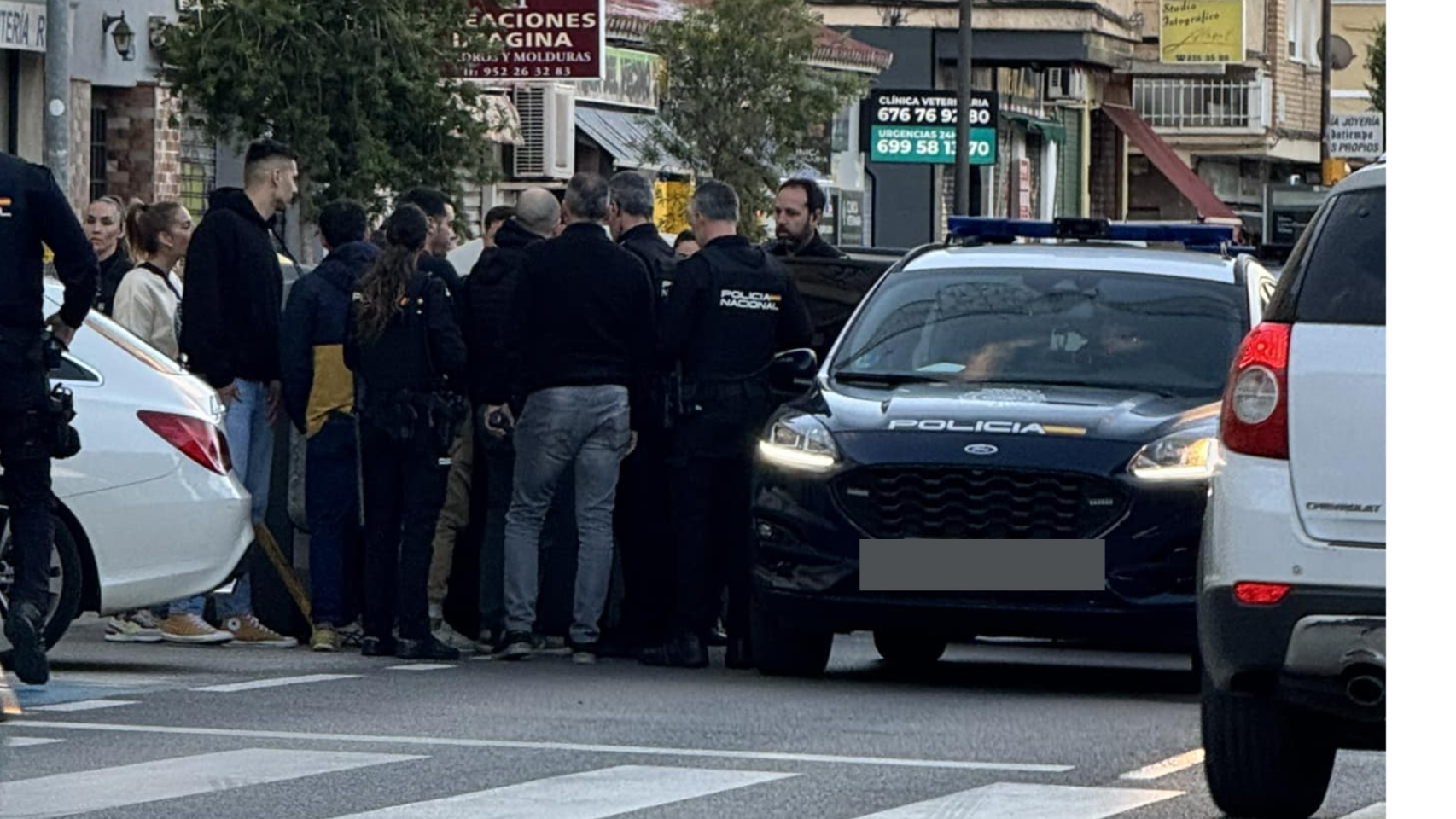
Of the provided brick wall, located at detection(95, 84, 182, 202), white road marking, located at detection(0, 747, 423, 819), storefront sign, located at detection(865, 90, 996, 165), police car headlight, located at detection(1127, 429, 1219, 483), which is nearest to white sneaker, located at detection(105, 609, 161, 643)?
police car headlight, located at detection(1127, 429, 1219, 483)

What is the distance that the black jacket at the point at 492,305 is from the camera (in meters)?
13.5

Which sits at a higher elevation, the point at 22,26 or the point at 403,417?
the point at 22,26

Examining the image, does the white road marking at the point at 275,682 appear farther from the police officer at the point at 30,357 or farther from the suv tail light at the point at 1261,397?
the suv tail light at the point at 1261,397

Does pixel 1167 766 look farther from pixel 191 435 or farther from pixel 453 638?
pixel 453 638

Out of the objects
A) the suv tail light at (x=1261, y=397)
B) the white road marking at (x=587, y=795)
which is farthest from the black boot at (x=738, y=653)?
the suv tail light at (x=1261, y=397)

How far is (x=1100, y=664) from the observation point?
14297 millimetres

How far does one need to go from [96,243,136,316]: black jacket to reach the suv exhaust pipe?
27.9 ft

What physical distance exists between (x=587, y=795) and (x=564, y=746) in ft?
4.14

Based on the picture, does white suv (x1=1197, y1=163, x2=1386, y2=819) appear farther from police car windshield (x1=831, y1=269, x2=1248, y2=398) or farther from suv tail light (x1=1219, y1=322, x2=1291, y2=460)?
police car windshield (x1=831, y1=269, x2=1248, y2=398)

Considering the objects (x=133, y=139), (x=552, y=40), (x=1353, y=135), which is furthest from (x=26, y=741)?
(x=1353, y=135)

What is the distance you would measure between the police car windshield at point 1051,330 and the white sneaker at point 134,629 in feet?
10.4

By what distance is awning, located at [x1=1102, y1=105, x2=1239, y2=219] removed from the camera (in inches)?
2628

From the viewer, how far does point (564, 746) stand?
32.2ft
